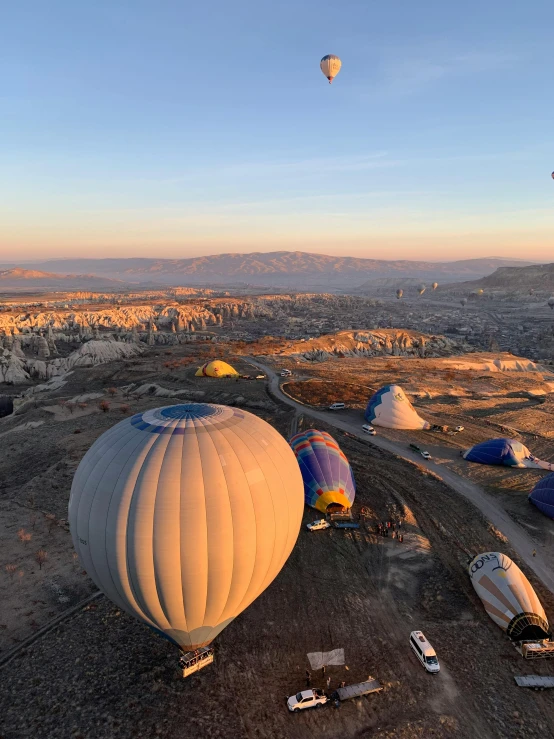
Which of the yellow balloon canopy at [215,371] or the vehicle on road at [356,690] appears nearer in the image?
the vehicle on road at [356,690]

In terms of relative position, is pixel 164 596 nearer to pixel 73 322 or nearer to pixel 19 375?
pixel 19 375

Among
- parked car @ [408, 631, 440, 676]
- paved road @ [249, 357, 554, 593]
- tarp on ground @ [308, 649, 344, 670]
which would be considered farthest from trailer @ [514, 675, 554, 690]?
tarp on ground @ [308, 649, 344, 670]

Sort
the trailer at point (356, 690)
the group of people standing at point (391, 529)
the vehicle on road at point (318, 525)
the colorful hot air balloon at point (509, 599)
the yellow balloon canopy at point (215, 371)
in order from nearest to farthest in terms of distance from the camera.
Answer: the trailer at point (356, 690) < the colorful hot air balloon at point (509, 599) < the group of people standing at point (391, 529) < the vehicle on road at point (318, 525) < the yellow balloon canopy at point (215, 371)

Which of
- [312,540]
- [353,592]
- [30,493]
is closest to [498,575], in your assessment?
[353,592]

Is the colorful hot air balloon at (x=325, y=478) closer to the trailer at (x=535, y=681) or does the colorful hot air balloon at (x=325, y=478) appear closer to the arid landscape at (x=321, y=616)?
the arid landscape at (x=321, y=616)

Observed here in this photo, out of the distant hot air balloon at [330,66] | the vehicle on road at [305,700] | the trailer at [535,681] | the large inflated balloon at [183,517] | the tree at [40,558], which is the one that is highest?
the distant hot air balloon at [330,66]

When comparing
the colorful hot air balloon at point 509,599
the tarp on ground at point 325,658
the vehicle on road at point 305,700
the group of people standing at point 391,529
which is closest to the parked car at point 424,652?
the tarp on ground at point 325,658

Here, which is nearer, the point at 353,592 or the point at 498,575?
the point at 498,575
